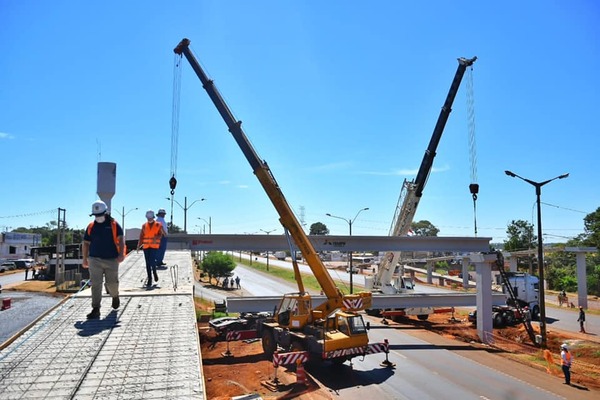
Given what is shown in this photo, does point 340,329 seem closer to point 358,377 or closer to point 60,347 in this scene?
point 358,377

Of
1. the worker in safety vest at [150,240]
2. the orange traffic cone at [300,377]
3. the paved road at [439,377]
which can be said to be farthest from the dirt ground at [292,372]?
the worker in safety vest at [150,240]

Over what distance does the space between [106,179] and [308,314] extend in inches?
336

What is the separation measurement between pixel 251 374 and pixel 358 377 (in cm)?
369

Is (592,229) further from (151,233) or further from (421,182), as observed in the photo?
(151,233)

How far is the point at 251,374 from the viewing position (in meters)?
15.9

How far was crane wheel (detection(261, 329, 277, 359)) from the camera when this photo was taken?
1822 centimetres

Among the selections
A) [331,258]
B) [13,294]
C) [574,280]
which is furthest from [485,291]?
[331,258]

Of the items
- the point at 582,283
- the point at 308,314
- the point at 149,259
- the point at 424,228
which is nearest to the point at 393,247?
the point at 308,314

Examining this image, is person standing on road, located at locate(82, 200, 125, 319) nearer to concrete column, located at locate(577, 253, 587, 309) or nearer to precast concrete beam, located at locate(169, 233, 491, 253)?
precast concrete beam, located at locate(169, 233, 491, 253)

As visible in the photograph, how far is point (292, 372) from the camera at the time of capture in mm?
16344

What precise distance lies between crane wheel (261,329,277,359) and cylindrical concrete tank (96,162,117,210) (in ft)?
27.5

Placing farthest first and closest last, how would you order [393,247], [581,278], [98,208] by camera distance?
[581,278]
[393,247]
[98,208]

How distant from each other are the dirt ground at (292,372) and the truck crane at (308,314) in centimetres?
115

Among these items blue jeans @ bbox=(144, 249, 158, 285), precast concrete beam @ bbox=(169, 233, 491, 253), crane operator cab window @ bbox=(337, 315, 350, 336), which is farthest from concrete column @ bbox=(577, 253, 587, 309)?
blue jeans @ bbox=(144, 249, 158, 285)
